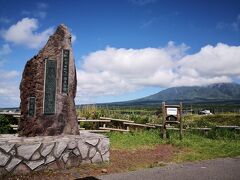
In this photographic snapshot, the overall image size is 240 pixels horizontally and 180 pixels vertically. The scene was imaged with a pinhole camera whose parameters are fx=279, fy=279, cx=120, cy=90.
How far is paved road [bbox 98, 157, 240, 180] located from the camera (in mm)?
5859

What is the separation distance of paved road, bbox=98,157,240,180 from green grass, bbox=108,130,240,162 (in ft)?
3.74

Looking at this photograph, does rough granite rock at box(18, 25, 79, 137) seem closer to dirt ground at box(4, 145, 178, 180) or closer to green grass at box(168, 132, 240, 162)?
dirt ground at box(4, 145, 178, 180)

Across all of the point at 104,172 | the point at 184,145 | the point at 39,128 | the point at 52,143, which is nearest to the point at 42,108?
the point at 39,128

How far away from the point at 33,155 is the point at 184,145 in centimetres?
646

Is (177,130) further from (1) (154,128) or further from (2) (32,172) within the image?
(2) (32,172)

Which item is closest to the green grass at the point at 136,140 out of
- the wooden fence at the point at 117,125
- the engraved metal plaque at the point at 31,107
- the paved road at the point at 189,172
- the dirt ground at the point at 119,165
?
the wooden fence at the point at 117,125

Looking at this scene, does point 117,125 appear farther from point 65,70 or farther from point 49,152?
point 49,152

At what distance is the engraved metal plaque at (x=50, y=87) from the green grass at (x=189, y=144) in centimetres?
362

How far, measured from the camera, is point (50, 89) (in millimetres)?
7309

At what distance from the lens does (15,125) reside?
11836 mm

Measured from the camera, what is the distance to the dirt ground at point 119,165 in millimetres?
6113

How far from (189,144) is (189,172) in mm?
4839

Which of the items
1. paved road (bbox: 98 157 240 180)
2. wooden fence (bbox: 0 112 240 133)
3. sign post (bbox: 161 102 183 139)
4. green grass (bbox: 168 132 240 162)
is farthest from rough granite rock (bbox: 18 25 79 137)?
sign post (bbox: 161 102 183 139)

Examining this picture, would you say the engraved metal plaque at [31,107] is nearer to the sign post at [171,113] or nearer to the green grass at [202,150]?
the green grass at [202,150]
